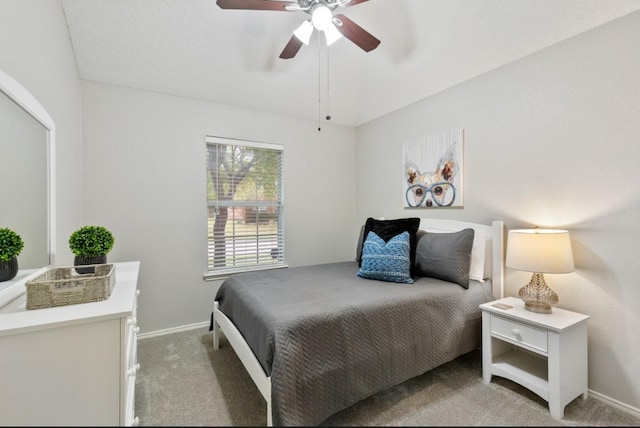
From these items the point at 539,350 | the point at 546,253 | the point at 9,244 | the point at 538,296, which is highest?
the point at 9,244

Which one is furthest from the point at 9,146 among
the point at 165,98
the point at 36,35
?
the point at 165,98

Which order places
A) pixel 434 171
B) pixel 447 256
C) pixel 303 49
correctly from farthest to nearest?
1. pixel 434 171
2. pixel 303 49
3. pixel 447 256

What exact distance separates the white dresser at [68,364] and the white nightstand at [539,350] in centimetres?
176

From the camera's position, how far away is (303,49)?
2861 millimetres

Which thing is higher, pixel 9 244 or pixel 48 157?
pixel 48 157

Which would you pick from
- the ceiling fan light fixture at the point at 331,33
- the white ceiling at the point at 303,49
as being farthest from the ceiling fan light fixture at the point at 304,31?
the white ceiling at the point at 303,49

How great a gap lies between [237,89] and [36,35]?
5.55ft

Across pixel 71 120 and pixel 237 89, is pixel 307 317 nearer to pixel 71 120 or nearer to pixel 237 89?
pixel 71 120

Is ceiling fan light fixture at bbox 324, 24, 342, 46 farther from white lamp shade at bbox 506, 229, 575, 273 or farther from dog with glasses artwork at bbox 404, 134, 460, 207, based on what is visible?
white lamp shade at bbox 506, 229, 575, 273

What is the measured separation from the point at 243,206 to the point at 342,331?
2.17 meters

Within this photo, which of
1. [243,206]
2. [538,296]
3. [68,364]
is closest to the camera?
[68,364]

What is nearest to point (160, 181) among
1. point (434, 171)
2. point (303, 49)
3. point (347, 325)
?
point (303, 49)

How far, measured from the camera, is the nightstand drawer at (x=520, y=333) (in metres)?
1.74

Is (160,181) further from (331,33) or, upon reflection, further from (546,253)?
(546,253)
